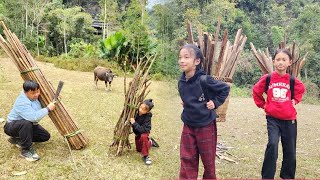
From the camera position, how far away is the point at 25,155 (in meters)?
3.93

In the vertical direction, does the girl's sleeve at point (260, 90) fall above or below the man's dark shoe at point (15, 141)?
above

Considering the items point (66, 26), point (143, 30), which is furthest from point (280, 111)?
point (66, 26)

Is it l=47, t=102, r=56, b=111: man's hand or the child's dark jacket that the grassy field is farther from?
l=47, t=102, r=56, b=111: man's hand

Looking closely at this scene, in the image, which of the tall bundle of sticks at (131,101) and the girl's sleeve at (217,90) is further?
the tall bundle of sticks at (131,101)

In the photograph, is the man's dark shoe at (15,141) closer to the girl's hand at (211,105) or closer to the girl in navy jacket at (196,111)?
the girl in navy jacket at (196,111)

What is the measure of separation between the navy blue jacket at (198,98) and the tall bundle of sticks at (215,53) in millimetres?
1284

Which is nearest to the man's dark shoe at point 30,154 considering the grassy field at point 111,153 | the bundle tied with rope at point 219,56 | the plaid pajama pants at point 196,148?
the grassy field at point 111,153

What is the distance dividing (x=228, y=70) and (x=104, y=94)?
4542 mm

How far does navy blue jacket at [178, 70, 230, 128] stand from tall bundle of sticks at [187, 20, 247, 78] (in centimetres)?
128

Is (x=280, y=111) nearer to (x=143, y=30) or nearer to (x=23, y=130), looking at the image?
(x=23, y=130)

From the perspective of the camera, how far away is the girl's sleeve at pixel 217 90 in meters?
3.06

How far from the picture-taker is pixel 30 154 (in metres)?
3.93

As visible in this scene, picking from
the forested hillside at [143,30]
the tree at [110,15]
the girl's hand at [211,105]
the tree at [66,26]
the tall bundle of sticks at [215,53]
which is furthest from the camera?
the tree at [110,15]

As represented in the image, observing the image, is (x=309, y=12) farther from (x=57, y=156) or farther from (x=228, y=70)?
(x=57, y=156)
